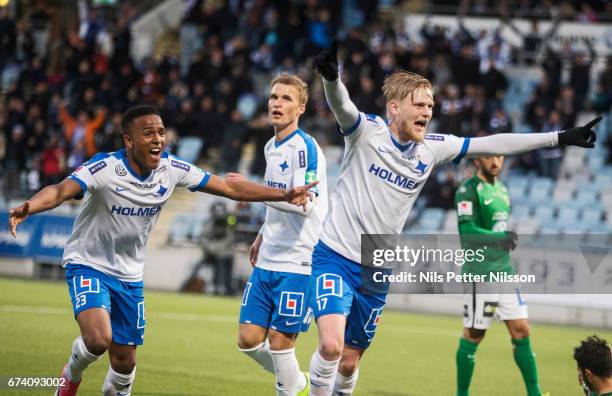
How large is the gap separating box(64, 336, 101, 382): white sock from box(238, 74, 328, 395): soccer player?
1.41 meters

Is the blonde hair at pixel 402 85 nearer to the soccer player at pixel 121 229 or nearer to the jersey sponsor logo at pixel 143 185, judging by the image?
the soccer player at pixel 121 229

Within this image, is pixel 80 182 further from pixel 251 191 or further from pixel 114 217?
pixel 251 191

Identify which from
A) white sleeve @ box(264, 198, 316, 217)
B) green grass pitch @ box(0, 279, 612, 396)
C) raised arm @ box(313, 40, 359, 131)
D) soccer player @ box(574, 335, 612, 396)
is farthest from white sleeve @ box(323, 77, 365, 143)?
green grass pitch @ box(0, 279, 612, 396)

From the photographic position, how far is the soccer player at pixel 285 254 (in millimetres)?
8609

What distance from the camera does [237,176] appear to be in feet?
27.5

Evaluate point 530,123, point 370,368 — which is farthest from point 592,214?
point 370,368

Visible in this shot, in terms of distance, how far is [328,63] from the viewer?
23.8ft

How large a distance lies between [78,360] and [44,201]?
1.29 m

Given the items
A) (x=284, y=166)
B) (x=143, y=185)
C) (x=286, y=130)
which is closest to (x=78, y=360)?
(x=143, y=185)

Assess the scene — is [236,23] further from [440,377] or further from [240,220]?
[440,377]

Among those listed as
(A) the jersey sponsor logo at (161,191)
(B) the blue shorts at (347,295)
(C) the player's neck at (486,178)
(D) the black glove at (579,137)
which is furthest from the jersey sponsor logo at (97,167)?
(C) the player's neck at (486,178)

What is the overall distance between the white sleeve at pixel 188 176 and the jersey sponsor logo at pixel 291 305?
3.73 ft

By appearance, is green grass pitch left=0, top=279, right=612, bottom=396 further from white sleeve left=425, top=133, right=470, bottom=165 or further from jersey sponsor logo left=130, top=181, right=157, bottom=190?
white sleeve left=425, top=133, right=470, bottom=165

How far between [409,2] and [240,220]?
1133 centimetres
